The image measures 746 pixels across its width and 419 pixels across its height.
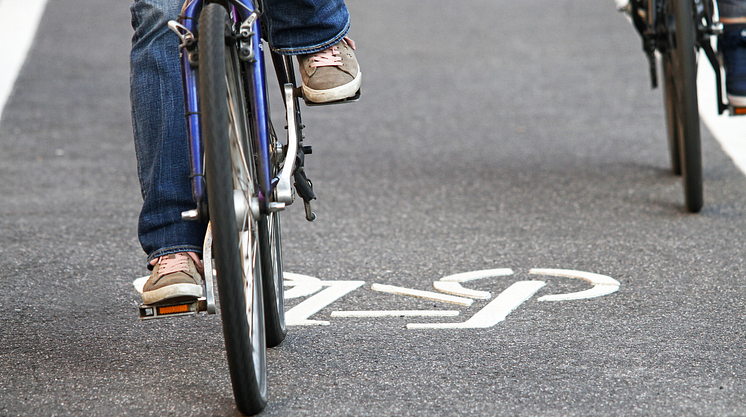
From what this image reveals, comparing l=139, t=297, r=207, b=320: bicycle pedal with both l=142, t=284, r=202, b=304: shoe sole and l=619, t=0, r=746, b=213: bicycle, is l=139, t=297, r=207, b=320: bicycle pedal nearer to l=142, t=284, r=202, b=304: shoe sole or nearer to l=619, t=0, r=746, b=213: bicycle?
l=142, t=284, r=202, b=304: shoe sole

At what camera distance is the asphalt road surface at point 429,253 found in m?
2.41

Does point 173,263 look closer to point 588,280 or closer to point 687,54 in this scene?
point 588,280

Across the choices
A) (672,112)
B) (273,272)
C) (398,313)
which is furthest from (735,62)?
(273,272)

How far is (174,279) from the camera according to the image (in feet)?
7.58

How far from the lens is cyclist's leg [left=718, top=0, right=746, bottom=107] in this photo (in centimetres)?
411

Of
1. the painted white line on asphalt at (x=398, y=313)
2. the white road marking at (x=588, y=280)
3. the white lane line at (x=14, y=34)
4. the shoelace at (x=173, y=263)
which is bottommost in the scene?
the white road marking at (x=588, y=280)

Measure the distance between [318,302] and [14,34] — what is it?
21.7ft

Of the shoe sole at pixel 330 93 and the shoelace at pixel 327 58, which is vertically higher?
the shoelace at pixel 327 58

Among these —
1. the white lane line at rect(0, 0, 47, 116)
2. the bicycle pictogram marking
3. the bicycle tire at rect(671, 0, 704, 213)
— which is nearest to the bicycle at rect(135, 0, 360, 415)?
the bicycle pictogram marking

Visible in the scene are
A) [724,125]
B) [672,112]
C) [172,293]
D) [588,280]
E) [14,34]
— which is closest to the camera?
[172,293]

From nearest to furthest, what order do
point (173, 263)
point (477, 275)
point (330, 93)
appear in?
point (173, 263)
point (330, 93)
point (477, 275)

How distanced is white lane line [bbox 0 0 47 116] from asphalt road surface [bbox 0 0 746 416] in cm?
16

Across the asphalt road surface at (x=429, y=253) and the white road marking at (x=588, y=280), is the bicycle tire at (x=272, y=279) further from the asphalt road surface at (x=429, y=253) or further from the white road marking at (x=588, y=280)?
the white road marking at (x=588, y=280)

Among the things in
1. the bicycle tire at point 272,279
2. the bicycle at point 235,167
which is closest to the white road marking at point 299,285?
the bicycle tire at point 272,279
